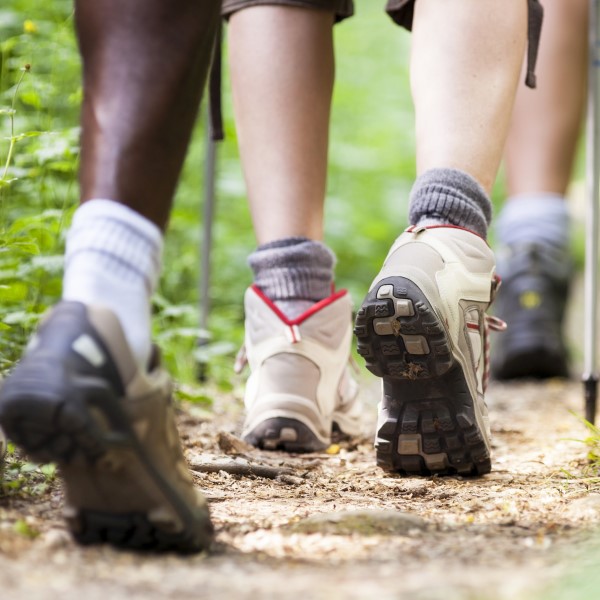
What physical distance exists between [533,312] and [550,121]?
2.13ft

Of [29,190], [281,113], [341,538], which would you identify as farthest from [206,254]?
[341,538]

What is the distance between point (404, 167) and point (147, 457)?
6.39 metres

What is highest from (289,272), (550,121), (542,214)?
(550,121)

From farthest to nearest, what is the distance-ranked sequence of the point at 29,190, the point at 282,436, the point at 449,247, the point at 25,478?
1. the point at 29,190
2. the point at 282,436
3. the point at 449,247
4. the point at 25,478

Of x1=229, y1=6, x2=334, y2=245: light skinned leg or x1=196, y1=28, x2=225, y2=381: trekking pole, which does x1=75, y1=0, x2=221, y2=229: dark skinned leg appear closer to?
x1=229, y1=6, x2=334, y2=245: light skinned leg

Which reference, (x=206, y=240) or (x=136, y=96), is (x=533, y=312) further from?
(x=136, y=96)

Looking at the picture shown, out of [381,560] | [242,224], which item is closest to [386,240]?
[242,224]

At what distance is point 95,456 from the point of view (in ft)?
2.76

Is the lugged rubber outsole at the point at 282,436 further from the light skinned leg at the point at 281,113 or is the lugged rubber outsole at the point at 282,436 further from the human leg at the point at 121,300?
the human leg at the point at 121,300

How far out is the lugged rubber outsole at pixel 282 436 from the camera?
64.3 inches

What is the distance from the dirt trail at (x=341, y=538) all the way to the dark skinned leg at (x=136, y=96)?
0.34m

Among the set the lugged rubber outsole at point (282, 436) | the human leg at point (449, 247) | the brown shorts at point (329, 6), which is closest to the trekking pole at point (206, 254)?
the brown shorts at point (329, 6)

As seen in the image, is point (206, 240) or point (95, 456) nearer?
point (95, 456)

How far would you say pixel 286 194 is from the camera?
174 centimetres
